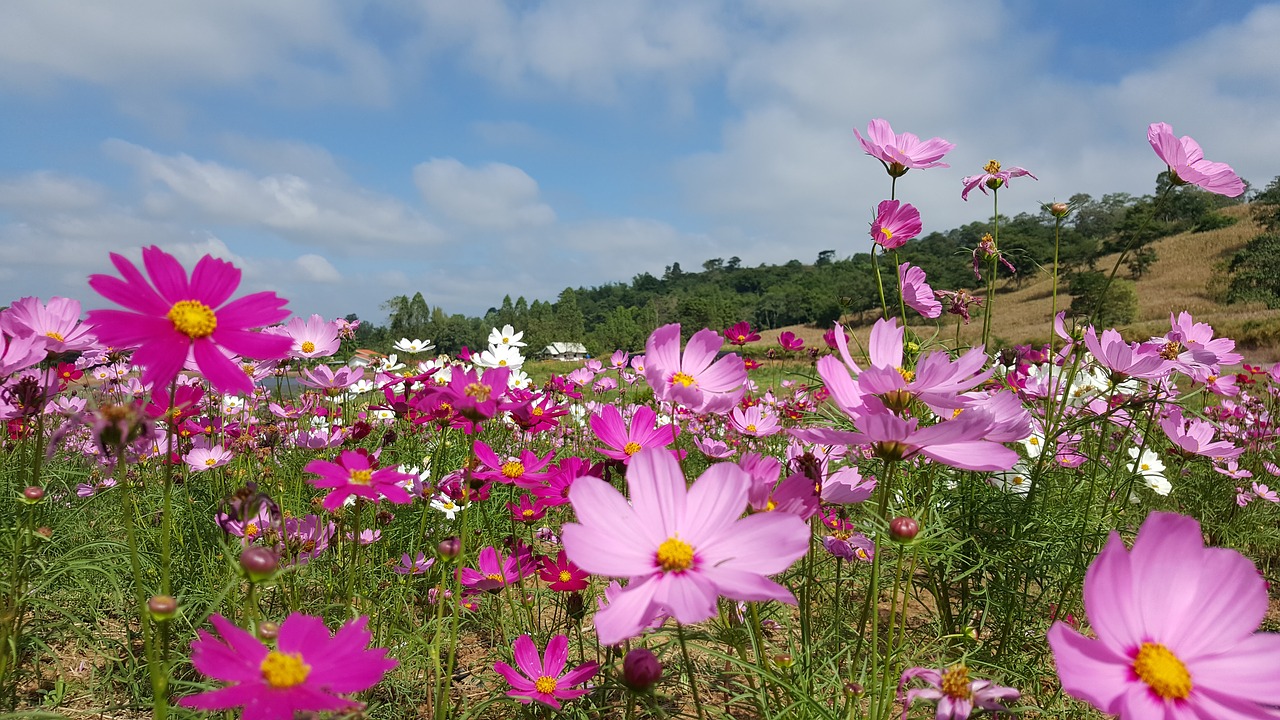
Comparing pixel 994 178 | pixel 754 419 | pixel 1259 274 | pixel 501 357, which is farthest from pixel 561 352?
pixel 1259 274

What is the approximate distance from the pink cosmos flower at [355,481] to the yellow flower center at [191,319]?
420mm

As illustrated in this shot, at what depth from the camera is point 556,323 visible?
202ft

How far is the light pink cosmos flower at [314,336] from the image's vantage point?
188cm

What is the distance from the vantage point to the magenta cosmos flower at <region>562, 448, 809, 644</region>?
2.00 ft

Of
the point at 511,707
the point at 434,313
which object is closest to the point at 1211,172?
the point at 511,707

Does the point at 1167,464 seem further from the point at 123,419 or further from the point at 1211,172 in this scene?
the point at 123,419

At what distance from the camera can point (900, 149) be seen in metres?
1.58

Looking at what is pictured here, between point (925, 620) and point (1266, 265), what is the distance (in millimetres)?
34242

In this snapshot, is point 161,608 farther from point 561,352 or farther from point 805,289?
point 805,289

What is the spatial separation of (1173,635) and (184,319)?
3.59 feet

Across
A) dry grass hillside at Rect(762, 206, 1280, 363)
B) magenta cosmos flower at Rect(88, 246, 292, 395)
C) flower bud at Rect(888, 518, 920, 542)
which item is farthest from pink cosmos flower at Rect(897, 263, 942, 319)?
dry grass hillside at Rect(762, 206, 1280, 363)

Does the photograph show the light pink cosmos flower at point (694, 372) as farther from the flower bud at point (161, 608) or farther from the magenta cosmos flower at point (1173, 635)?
the flower bud at point (161, 608)

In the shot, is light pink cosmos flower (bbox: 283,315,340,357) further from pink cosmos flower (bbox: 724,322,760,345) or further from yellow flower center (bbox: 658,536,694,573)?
pink cosmos flower (bbox: 724,322,760,345)

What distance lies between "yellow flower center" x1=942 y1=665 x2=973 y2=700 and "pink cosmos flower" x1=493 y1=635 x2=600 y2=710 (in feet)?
1.77
